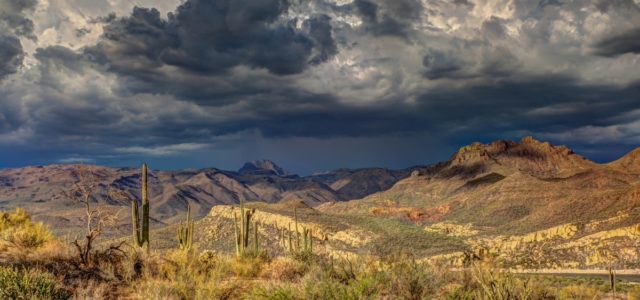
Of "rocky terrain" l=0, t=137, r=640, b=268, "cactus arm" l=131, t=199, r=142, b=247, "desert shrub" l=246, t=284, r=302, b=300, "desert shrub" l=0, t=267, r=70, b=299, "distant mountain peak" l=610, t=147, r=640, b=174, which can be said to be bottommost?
"rocky terrain" l=0, t=137, r=640, b=268

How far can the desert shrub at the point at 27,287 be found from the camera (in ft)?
35.4

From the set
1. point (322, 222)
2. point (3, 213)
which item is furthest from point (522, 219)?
point (3, 213)

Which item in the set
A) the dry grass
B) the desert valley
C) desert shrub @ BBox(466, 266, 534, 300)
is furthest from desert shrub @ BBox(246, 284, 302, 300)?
the desert valley

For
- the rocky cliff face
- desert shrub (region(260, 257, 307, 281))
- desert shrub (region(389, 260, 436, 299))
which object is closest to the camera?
desert shrub (region(389, 260, 436, 299))

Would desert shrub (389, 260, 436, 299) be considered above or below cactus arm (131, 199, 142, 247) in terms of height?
below

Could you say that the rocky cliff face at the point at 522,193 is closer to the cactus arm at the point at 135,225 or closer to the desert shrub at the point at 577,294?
the desert shrub at the point at 577,294

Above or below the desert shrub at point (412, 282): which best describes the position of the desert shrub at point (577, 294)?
below

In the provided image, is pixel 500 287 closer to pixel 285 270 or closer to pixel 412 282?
pixel 412 282

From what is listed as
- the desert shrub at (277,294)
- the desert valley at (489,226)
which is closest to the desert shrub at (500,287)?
the desert valley at (489,226)

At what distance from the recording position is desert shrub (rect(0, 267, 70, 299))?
1079 cm

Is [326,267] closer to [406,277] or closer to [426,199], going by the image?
[406,277]

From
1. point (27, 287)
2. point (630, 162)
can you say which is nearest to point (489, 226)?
point (630, 162)

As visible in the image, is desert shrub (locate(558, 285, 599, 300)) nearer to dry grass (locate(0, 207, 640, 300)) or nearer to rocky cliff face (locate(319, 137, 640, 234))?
dry grass (locate(0, 207, 640, 300))

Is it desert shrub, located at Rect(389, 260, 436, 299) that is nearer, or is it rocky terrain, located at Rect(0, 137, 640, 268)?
desert shrub, located at Rect(389, 260, 436, 299)
